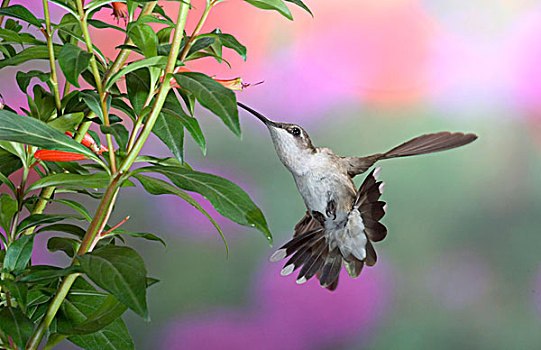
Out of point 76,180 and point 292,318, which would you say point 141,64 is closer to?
point 76,180

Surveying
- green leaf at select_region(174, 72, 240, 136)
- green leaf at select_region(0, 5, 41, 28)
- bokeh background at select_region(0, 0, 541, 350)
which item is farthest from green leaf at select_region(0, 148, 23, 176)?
bokeh background at select_region(0, 0, 541, 350)

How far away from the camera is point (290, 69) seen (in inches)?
59.6

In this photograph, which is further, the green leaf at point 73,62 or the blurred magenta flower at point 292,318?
the blurred magenta flower at point 292,318

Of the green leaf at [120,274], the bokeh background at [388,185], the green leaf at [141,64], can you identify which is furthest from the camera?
the bokeh background at [388,185]

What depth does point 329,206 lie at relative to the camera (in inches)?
30.8

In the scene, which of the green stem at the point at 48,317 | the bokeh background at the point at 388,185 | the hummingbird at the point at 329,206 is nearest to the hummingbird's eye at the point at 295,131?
the hummingbird at the point at 329,206

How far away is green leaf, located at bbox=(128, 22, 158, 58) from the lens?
614mm

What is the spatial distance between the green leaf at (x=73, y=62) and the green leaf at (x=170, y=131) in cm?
11

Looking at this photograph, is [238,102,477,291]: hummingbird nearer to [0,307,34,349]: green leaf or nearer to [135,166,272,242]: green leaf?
[135,166,272,242]: green leaf

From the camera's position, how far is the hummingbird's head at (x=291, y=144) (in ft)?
2.40

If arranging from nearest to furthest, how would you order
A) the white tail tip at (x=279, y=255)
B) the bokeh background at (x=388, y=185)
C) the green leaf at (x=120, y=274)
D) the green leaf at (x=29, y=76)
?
1. the green leaf at (x=120, y=274)
2. the green leaf at (x=29, y=76)
3. the white tail tip at (x=279, y=255)
4. the bokeh background at (x=388, y=185)

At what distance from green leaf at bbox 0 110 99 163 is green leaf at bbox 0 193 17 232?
6.7 inches

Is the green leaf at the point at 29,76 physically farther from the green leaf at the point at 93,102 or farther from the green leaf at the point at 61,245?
the green leaf at the point at 61,245

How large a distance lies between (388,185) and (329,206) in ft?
2.57
